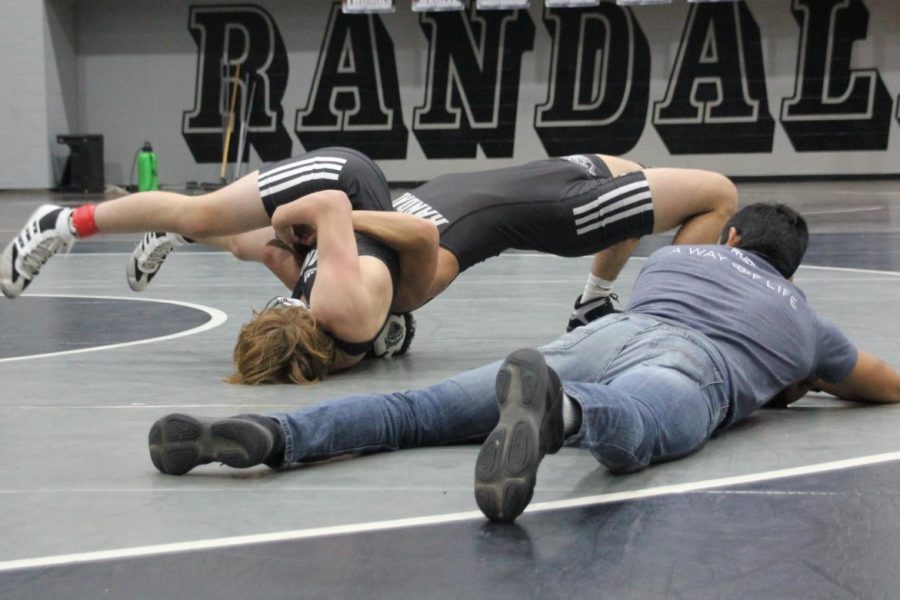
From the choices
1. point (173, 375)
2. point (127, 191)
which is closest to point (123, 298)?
point (173, 375)

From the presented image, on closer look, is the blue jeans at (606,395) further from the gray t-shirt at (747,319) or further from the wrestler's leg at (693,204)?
the wrestler's leg at (693,204)

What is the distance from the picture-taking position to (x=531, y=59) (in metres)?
17.2

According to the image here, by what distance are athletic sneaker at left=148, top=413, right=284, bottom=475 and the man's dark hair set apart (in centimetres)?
134

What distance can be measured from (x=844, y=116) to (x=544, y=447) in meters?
15.9

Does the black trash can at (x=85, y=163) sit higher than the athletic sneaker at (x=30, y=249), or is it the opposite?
the athletic sneaker at (x=30, y=249)

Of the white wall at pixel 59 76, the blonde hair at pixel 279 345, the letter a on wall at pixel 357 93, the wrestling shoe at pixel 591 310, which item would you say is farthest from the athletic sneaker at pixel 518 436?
the white wall at pixel 59 76

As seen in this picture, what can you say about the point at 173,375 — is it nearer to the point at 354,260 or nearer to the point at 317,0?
the point at 354,260

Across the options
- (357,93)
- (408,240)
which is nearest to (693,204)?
(408,240)

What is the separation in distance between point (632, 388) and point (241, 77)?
50.7ft

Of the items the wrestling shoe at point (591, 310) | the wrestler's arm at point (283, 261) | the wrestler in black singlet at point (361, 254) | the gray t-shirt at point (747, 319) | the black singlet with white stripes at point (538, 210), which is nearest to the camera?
the gray t-shirt at point (747, 319)

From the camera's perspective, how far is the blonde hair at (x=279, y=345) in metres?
3.51

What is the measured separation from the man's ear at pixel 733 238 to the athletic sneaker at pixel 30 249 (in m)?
2.33

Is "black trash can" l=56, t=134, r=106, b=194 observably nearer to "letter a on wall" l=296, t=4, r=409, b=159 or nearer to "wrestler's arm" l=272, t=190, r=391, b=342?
"letter a on wall" l=296, t=4, r=409, b=159

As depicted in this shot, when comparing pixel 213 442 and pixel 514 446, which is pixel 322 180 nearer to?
pixel 213 442
